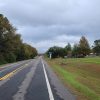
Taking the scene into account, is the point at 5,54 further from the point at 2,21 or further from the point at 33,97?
the point at 33,97

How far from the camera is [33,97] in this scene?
15703 mm

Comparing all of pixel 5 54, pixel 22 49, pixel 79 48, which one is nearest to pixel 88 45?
pixel 79 48

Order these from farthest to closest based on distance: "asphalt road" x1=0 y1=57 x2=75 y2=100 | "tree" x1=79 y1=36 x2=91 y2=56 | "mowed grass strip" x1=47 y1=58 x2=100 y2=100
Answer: "tree" x1=79 y1=36 x2=91 y2=56 < "mowed grass strip" x1=47 y1=58 x2=100 y2=100 < "asphalt road" x1=0 y1=57 x2=75 y2=100

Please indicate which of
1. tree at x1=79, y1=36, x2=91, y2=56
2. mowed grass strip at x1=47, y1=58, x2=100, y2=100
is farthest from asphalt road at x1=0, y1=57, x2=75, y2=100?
tree at x1=79, y1=36, x2=91, y2=56

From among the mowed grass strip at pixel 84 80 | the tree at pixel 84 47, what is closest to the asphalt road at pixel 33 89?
the mowed grass strip at pixel 84 80

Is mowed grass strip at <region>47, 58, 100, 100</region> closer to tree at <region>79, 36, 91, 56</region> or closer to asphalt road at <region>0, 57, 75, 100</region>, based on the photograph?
asphalt road at <region>0, 57, 75, 100</region>

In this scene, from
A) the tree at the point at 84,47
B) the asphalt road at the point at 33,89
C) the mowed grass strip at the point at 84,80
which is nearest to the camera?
the asphalt road at the point at 33,89

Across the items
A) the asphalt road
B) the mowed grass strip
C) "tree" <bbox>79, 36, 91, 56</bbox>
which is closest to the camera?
the asphalt road

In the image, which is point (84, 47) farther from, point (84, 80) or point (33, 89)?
point (33, 89)

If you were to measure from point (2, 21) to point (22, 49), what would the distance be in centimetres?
5063

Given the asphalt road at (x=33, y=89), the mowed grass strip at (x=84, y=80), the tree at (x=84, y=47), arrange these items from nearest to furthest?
1. the asphalt road at (x=33, y=89)
2. the mowed grass strip at (x=84, y=80)
3. the tree at (x=84, y=47)

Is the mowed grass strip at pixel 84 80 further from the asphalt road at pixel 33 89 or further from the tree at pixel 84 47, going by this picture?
the tree at pixel 84 47

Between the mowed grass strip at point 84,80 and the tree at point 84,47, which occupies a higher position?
the tree at point 84,47

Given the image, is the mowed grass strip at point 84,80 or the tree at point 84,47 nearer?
the mowed grass strip at point 84,80
